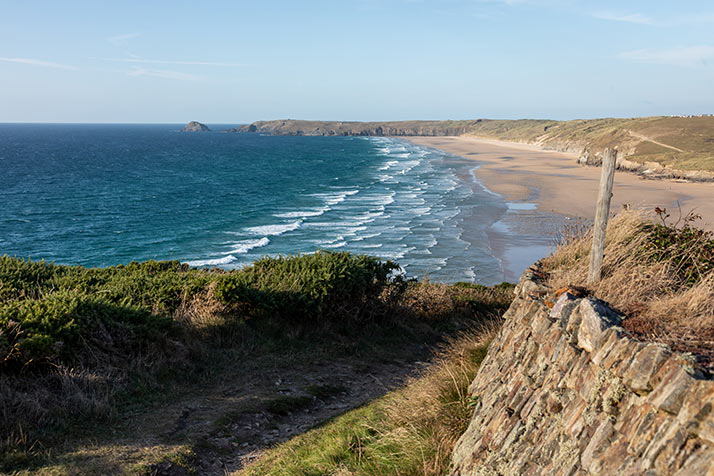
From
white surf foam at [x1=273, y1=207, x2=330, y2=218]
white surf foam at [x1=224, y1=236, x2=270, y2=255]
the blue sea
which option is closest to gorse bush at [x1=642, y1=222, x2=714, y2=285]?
the blue sea

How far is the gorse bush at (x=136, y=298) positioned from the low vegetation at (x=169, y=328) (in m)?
0.03

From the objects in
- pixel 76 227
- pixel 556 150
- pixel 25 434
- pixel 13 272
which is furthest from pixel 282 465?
pixel 556 150

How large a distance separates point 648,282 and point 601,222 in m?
1.06

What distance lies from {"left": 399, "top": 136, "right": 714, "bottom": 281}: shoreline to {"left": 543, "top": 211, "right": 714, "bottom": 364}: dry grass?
9061mm

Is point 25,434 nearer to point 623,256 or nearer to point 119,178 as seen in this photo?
point 623,256

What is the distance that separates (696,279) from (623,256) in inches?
40.6

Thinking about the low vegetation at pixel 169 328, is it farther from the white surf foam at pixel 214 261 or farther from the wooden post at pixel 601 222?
the white surf foam at pixel 214 261

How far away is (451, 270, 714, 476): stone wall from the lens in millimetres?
3717

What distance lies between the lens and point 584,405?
15.5 feet

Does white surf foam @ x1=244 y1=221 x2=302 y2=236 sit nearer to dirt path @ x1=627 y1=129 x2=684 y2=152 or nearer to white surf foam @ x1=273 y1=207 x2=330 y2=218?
white surf foam @ x1=273 y1=207 x2=330 y2=218

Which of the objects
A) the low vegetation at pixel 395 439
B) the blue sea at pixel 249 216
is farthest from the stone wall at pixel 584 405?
the blue sea at pixel 249 216

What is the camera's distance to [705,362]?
14.3ft

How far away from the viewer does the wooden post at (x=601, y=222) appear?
782 centimetres

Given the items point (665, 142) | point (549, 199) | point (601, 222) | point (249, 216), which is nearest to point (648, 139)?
point (665, 142)
